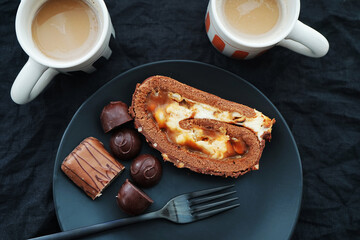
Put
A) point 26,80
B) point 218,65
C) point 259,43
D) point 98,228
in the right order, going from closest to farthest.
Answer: point 26,80, point 259,43, point 98,228, point 218,65

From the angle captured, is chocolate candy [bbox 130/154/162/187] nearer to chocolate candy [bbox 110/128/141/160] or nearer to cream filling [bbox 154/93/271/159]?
chocolate candy [bbox 110/128/141/160]

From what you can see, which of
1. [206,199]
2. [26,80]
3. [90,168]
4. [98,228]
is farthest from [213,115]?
[26,80]

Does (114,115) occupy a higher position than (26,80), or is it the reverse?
(26,80)

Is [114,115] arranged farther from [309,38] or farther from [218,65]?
[309,38]

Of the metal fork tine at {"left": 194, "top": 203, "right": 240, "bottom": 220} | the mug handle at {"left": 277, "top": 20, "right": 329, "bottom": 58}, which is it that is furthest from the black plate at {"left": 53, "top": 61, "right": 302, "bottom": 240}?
the mug handle at {"left": 277, "top": 20, "right": 329, "bottom": 58}

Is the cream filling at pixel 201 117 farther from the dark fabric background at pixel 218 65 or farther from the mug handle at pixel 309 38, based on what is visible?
the mug handle at pixel 309 38

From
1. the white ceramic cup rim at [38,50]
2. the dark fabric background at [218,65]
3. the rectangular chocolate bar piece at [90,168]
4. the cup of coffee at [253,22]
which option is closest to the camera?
the white ceramic cup rim at [38,50]

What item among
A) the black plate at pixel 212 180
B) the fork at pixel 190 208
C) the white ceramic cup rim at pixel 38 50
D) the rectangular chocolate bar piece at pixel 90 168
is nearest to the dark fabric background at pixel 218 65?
the black plate at pixel 212 180
